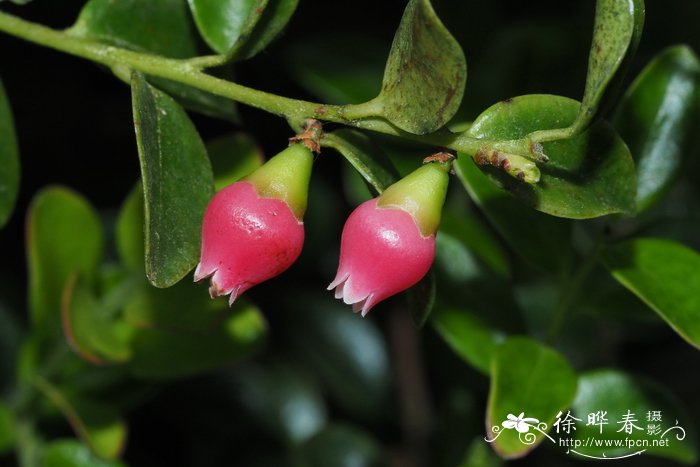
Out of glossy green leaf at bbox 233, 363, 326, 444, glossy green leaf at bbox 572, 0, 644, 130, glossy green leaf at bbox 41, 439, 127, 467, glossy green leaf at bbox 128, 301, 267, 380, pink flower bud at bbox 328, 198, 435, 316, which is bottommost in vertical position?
glossy green leaf at bbox 233, 363, 326, 444

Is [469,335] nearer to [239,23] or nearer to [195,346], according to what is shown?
[195,346]

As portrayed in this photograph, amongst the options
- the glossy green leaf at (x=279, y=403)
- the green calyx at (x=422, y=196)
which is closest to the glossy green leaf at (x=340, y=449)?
the glossy green leaf at (x=279, y=403)

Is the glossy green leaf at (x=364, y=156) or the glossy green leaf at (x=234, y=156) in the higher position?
the glossy green leaf at (x=364, y=156)

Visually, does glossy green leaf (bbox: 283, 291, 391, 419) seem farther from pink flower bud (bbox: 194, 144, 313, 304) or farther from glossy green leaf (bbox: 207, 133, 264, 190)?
pink flower bud (bbox: 194, 144, 313, 304)

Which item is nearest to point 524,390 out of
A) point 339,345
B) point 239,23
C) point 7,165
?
point 239,23

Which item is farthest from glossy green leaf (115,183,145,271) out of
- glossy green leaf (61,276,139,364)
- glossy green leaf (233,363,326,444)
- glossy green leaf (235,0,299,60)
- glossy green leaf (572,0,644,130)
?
glossy green leaf (572,0,644,130)

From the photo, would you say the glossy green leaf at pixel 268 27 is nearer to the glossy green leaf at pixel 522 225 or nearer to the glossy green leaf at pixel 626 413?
the glossy green leaf at pixel 522 225
